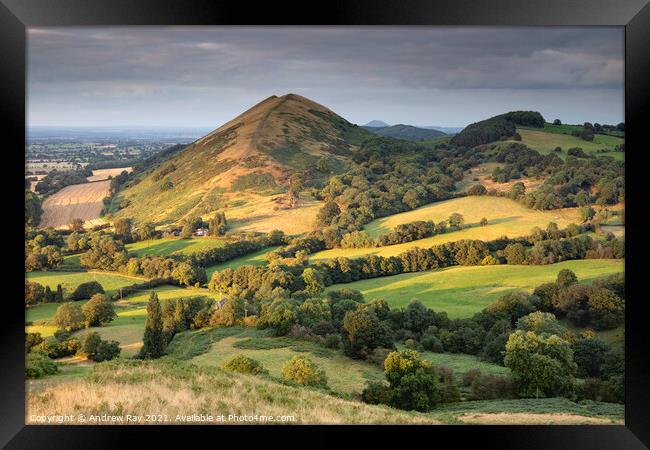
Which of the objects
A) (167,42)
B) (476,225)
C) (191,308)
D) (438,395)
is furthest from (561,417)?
(167,42)

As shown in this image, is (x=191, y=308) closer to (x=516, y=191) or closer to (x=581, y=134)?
(x=516, y=191)

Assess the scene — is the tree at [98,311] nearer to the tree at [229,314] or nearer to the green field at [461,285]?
the tree at [229,314]

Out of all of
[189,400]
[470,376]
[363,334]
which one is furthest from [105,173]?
[470,376]

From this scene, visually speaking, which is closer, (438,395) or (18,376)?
(18,376)

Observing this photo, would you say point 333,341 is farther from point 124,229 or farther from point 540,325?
point 124,229

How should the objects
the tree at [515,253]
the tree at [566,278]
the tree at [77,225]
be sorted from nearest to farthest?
the tree at [566,278]
the tree at [77,225]
the tree at [515,253]

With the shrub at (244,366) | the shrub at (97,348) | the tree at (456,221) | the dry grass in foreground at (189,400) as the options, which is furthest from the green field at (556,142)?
the shrub at (97,348)

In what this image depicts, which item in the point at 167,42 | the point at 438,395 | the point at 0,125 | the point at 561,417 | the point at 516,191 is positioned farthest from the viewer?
the point at 516,191
